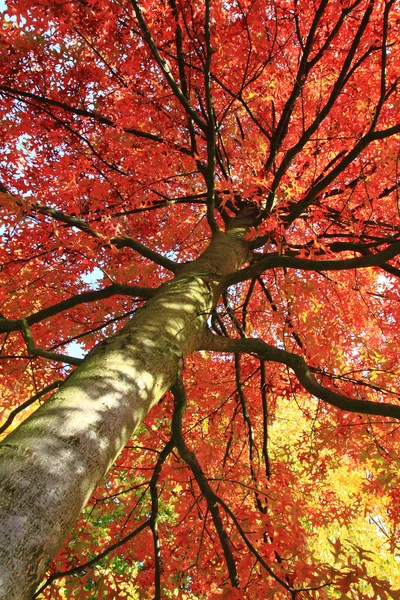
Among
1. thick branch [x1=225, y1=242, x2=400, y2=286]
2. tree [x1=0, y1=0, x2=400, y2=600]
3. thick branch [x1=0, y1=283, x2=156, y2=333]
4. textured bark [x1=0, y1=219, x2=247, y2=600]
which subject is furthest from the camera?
thick branch [x1=0, y1=283, x2=156, y2=333]

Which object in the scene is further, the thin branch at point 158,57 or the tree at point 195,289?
the thin branch at point 158,57

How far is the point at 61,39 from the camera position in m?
3.97

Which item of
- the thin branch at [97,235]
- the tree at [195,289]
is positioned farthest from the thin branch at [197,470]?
the thin branch at [97,235]

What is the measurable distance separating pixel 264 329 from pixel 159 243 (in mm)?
1593

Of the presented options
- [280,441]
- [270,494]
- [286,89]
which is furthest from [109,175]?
[280,441]

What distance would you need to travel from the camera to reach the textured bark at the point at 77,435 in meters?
0.97

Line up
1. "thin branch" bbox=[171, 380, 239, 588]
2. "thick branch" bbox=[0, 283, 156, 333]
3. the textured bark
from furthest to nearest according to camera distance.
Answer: "thick branch" bbox=[0, 283, 156, 333] → "thin branch" bbox=[171, 380, 239, 588] → the textured bark

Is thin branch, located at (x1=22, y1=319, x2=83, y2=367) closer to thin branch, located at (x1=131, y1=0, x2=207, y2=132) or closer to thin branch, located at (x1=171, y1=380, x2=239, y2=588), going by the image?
thin branch, located at (x1=171, y1=380, x2=239, y2=588)

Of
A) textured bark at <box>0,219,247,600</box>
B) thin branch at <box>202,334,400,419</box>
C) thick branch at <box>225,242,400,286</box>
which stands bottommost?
textured bark at <box>0,219,247,600</box>

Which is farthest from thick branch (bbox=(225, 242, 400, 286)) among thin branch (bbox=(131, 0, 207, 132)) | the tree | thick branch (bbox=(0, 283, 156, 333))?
thin branch (bbox=(131, 0, 207, 132))

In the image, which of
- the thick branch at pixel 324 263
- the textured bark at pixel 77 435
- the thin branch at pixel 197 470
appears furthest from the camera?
the thin branch at pixel 197 470

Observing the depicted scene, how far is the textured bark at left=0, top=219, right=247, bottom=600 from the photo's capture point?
97 centimetres

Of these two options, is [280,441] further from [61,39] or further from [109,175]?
[61,39]

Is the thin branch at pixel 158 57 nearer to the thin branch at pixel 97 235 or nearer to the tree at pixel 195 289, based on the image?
the tree at pixel 195 289
